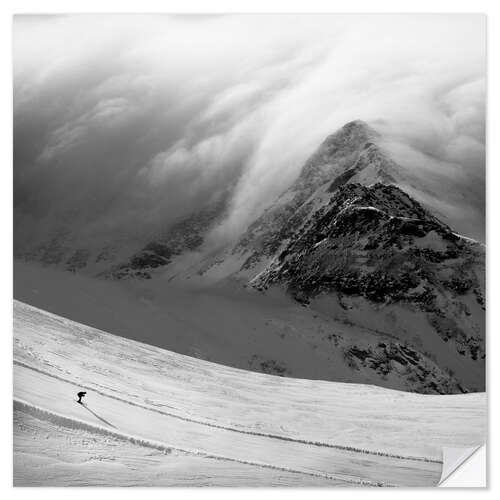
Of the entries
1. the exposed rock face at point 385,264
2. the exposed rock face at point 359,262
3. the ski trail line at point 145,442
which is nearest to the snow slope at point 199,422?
the ski trail line at point 145,442

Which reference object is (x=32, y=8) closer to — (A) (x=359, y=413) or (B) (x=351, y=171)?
(B) (x=351, y=171)

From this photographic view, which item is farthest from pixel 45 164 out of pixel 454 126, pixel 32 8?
pixel 454 126

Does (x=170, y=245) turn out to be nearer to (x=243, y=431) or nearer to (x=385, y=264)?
(x=243, y=431)

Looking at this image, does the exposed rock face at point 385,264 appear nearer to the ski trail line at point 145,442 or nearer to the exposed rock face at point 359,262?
the exposed rock face at point 359,262

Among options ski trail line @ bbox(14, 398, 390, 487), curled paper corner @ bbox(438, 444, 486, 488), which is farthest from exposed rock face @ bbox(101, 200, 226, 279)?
curled paper corner @ bbox(438, 444, 486, 488)
